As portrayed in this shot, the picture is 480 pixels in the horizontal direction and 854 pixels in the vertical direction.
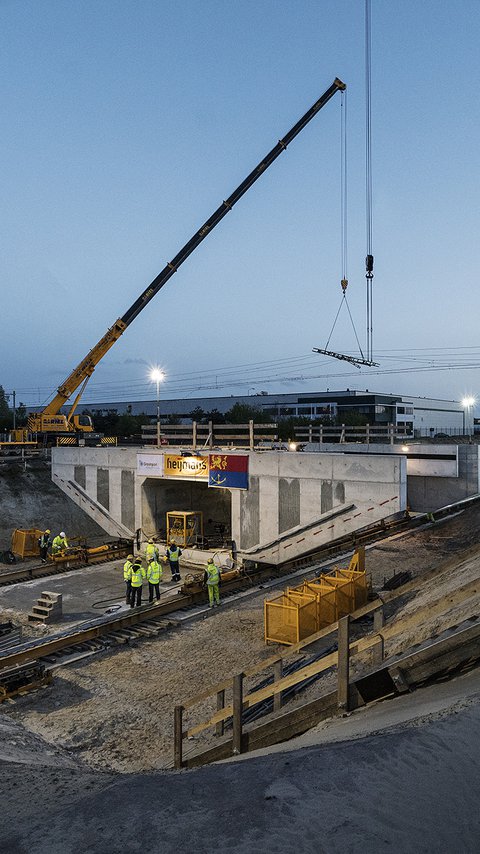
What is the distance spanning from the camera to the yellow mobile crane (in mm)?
35250

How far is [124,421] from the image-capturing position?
8562cm

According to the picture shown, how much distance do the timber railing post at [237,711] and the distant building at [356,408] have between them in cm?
8498

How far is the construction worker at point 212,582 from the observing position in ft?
61.3

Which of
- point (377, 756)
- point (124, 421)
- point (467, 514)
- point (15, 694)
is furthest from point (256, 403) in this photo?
point (377, 756)

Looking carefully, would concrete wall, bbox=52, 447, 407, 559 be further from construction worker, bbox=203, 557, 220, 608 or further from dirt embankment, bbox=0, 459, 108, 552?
dirt embankment, bbox=0, 459, 108, 552

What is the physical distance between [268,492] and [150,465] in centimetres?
647

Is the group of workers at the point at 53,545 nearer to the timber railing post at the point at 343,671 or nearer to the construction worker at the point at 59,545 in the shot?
the construction worker at the point at 59,545

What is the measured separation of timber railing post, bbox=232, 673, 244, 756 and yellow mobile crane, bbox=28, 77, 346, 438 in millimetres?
30421

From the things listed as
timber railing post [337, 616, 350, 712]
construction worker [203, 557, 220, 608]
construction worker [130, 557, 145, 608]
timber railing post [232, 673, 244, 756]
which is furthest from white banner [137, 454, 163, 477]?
timber railing post [337, 616, 350, 712]

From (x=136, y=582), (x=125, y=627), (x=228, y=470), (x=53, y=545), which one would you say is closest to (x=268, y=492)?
(x=228, y=470)

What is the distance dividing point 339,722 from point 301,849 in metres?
3.70

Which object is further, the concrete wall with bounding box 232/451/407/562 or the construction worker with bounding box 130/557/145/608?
the concrete wall with bounding box 232/451/407/562

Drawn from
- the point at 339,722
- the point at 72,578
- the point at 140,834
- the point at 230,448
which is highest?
the point at 230,448

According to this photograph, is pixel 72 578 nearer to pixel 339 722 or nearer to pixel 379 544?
pixel 379 544
